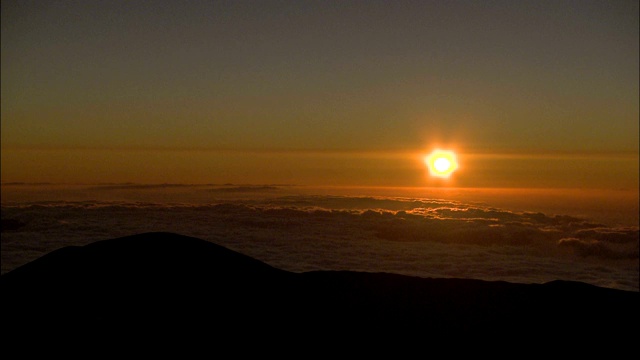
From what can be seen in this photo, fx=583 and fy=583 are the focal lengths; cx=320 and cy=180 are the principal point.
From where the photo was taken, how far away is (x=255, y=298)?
1571cm

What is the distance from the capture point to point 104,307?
12891mm

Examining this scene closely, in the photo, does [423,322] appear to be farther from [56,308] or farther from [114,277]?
[56,308]

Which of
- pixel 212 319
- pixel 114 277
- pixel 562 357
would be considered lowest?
pixel 562 357

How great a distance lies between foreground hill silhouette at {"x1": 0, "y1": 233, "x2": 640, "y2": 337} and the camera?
13.1m

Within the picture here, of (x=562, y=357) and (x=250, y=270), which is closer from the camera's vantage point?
(x=250, y=270)

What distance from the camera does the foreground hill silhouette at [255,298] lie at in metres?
13.1

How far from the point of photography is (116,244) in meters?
15.3

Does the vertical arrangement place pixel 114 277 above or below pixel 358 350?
above

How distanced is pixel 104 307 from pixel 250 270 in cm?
470

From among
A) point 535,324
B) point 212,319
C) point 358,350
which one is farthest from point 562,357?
point 212,319

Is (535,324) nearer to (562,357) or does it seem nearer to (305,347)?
(562,357)

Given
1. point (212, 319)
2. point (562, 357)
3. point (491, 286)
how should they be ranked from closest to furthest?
point (212, 319) < point (562, 357) < point (491, 286)

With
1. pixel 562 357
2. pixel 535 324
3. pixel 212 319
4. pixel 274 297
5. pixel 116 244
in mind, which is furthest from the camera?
pixel 535 324

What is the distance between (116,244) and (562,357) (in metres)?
14.3
